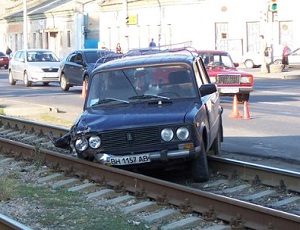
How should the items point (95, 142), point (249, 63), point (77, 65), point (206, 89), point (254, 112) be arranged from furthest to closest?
point (249, 63)
point (77, 65)
point (254, 112)
point (206, 89)
point (95, 142)

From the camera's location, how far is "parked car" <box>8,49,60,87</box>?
3441cm

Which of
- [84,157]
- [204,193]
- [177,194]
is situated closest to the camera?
[204,193]

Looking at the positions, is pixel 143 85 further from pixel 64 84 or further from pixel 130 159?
pixel 64 84

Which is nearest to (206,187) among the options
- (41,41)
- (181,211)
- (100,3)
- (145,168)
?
(145,168)

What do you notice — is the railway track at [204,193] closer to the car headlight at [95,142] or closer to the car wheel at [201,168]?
the car wheel at [201,168]

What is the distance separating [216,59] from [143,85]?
13040 millimetres

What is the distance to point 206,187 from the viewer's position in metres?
10.6

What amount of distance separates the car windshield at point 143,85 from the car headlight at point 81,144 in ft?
3.02

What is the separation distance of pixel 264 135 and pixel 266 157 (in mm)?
3093

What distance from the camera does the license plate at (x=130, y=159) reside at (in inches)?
402

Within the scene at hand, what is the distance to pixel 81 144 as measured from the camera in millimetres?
10672

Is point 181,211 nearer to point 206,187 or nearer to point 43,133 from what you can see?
point 206,187

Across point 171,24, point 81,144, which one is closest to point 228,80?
point 81,144

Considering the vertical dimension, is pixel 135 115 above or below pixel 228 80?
above
